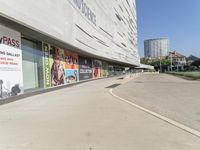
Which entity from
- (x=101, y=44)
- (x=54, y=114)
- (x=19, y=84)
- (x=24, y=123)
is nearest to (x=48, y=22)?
(x=19, y=84)

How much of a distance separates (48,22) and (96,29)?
20.7m

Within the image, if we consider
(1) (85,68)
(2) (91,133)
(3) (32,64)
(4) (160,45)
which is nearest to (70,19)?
(3) (32,64)

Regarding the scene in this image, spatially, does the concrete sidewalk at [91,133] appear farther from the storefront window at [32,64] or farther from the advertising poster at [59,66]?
the advertising poster at [59,66]

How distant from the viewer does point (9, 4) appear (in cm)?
1298

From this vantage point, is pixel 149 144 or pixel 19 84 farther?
pixel 19 84

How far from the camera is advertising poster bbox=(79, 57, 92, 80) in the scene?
34.3m

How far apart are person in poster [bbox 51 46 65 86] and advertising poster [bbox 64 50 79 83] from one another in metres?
1.79

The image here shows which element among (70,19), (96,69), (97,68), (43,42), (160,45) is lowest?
(96,69)

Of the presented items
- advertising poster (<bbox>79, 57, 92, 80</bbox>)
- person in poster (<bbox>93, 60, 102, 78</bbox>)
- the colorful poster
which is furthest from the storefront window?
person in poster (<bbox>93, 60, 102, 78</bbox>)

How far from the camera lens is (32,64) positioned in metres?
18.4

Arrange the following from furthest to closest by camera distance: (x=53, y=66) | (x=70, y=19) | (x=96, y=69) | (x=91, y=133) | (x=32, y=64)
Result: 1. (x=96, y=69)
2. (x=70, y=19)
3. (x=53, y=66)
4. (x=32, y=64)
5. (x=91, y=133)

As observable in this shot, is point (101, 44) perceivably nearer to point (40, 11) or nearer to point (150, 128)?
point (40, 11)

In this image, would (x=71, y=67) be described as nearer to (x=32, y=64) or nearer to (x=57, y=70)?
(x=57, y=70)

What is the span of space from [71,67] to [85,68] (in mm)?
7745
